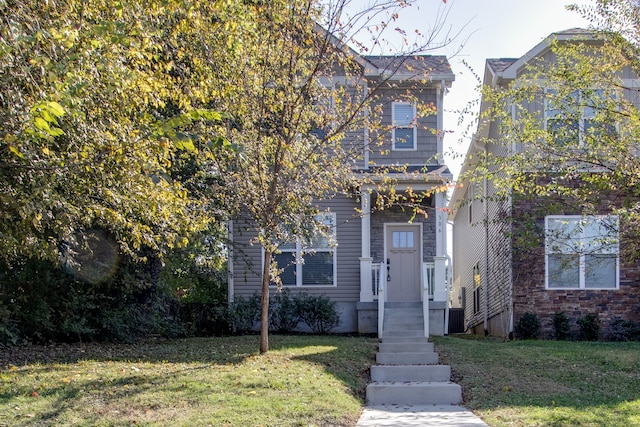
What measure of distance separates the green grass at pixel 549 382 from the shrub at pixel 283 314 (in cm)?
378

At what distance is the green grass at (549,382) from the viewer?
303 inches

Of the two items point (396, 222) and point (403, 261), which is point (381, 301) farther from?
point (396, 222)

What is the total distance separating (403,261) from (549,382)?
7457 millimetres

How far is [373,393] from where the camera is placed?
9320 millimetres

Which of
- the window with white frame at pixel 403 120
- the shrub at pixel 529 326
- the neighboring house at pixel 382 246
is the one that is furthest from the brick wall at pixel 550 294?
the window with white frame at pixel 403 120

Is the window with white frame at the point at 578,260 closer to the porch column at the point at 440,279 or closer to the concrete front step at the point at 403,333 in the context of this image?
the porch column at the point at 440,279

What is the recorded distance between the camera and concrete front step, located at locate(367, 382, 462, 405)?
9258mm

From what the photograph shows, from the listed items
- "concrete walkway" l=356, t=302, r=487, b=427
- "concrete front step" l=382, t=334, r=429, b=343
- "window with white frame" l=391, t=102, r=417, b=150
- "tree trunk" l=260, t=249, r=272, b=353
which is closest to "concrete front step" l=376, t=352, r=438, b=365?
"concrete walkway" l=356, t=302, r=487, b=427

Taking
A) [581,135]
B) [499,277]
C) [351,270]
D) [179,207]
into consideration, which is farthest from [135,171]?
[499,277]

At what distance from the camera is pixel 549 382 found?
9516mm

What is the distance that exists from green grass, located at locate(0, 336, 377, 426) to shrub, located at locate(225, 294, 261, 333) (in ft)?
11.7

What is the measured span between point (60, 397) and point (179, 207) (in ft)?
7.99

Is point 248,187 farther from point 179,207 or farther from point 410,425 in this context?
point 410,425

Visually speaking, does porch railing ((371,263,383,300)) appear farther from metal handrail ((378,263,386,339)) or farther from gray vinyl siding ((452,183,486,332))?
gray vinyl siding ((452,183,486,332))
